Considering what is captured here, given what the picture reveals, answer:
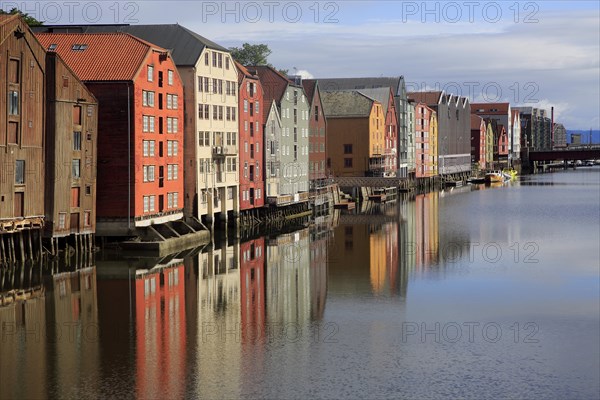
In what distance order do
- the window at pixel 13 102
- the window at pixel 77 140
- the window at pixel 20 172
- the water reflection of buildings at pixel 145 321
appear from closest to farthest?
the water reflection of buildings at pixel 145 321 → the window at pixel 13 102 → the window at pixel 20 172 → the window at pixel 77 140

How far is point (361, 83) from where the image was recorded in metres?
158

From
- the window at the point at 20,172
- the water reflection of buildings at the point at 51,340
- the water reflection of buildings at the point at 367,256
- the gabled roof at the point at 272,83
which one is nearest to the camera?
the water reflection of buildings at the point at 51,340

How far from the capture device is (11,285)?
52750 millimetres

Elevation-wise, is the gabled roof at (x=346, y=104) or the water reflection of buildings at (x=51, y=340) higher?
the gabled roof at (x=346, y=104)

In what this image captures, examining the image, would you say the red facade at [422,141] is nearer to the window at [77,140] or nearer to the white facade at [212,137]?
the white facade at [212,137]

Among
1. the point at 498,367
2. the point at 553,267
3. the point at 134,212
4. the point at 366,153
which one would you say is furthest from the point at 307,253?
the point at 366,153

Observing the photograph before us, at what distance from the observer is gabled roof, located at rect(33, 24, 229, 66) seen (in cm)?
7788

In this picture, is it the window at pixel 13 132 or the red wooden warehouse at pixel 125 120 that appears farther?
the red wooden warehouse at pixel 125 120

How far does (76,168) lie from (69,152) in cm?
139

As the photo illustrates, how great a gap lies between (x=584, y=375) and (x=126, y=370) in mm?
16148

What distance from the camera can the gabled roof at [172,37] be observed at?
7788cm

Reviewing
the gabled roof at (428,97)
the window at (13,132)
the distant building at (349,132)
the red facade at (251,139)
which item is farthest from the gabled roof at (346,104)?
the window at (13,132)

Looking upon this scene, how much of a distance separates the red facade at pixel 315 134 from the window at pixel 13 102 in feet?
179

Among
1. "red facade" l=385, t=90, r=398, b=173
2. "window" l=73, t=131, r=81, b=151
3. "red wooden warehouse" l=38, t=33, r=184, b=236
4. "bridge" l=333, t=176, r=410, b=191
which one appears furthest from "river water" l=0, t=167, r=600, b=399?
"red facade" l=385, t=90, r=398, b=173
